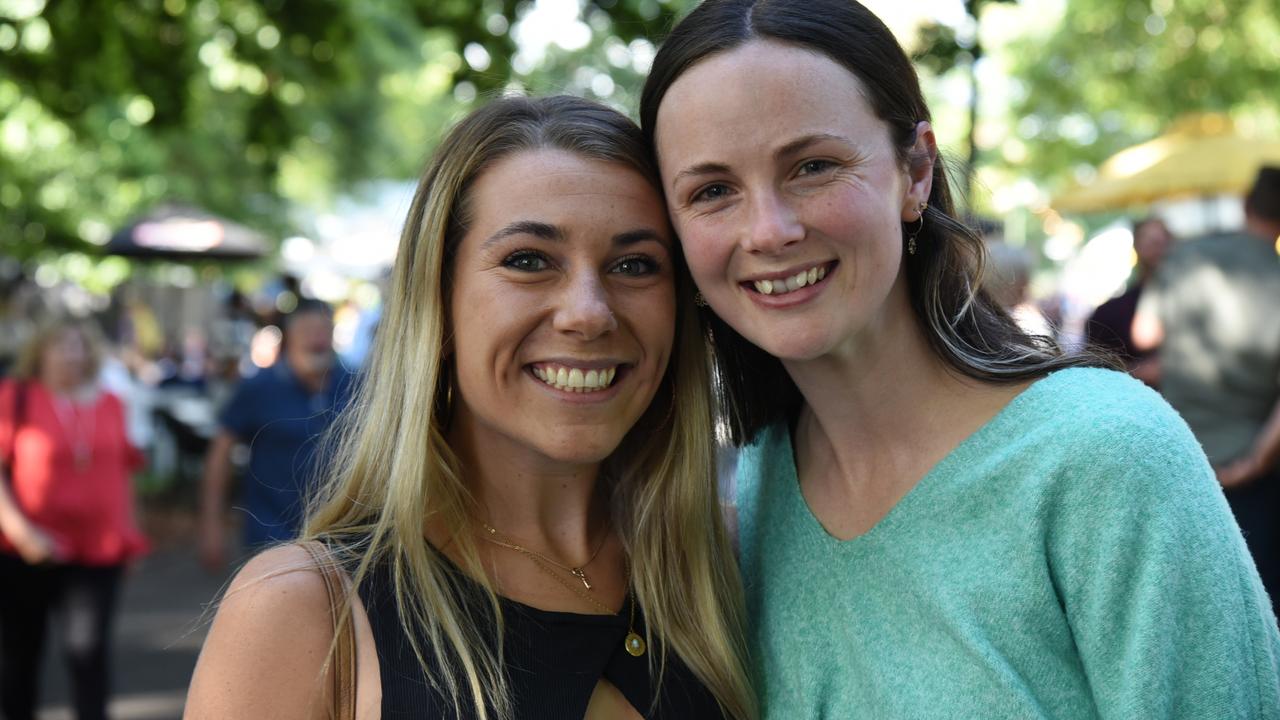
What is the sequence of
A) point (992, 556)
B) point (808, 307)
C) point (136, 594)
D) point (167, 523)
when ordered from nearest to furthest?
point (992, 556) → point (808, 307) → point (136, 594) → point (167, 523)

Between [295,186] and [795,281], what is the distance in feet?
94.6

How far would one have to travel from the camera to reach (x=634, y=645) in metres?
2.31

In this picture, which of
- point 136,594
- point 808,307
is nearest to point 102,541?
point 136,594

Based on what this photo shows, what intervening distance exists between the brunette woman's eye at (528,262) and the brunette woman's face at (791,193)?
281 mm

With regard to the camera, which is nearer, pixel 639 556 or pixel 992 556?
pixel 992 556

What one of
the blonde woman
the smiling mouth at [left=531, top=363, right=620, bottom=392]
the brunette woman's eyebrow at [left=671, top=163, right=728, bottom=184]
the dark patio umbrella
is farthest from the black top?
the dark patio umbrella

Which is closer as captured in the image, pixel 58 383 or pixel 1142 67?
pixel 58 383

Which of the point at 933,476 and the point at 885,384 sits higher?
the point at 885,384

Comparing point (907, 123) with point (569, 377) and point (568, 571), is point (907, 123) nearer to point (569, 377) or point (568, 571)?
point (569, 377)

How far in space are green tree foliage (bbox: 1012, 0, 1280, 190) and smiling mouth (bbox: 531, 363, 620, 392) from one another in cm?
1239

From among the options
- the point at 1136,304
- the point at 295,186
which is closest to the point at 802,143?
the point at 1136,304

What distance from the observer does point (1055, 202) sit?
11.5 m

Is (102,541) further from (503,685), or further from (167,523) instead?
(167,523)

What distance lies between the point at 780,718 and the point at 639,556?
16.5 inches
